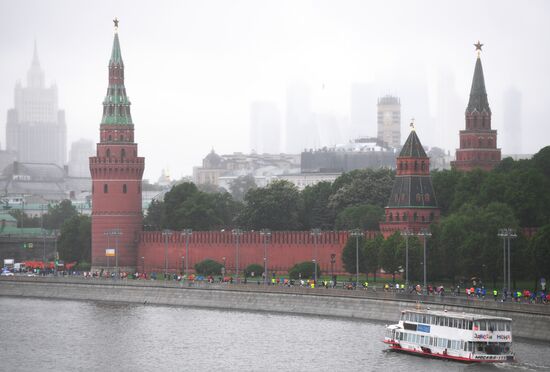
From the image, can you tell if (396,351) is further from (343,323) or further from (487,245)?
(487,245)

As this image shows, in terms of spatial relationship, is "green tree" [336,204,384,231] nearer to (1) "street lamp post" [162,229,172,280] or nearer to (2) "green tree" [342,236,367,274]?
(2) "green tree" [342,236,367,274]

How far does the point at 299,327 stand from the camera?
107750mm

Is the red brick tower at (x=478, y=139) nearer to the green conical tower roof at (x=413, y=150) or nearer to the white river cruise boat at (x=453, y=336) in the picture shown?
the green conical tower roof at (x=413, y=150)

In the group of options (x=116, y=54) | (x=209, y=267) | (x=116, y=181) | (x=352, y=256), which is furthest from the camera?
(x=116, y=54)

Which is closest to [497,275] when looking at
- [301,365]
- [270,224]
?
[301,365]

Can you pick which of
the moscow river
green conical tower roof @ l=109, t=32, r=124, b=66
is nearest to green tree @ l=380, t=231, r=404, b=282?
the moscow river

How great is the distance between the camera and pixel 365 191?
541 ft

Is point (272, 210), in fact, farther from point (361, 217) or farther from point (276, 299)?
point (276, 299)

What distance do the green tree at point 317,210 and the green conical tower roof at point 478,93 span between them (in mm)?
17109

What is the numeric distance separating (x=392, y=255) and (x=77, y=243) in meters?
47.8

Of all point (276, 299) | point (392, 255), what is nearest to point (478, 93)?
point (392, 255)

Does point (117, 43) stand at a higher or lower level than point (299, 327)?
higher

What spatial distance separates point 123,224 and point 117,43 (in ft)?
56.6

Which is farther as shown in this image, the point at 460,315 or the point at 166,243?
the point at 166,243
